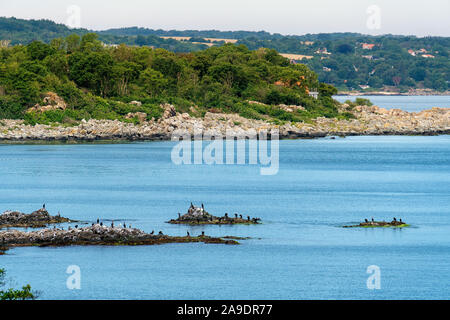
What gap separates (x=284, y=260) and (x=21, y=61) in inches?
2533

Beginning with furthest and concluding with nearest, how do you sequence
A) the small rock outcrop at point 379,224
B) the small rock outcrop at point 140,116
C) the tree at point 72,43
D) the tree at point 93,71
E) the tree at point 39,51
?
the tree at point 72,43 < the tree at point 39,51 < the tree at point 93,71 < the small rock outcrop at point 140,116 < the small rock outcrop at point 379,224

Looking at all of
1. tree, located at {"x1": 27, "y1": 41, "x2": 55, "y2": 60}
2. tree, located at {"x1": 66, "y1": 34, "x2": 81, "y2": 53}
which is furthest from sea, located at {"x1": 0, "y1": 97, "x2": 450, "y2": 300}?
tree, located at {"x1": 66, "y1": 34, "x2": 81, "y2": 53}

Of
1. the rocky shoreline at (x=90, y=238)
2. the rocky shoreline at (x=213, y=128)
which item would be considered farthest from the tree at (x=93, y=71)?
the rocky shoreline at (x=90, y=238)

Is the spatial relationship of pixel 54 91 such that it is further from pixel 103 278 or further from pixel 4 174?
pixel 103 278

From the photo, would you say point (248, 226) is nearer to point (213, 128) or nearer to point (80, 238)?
point (80, 238)

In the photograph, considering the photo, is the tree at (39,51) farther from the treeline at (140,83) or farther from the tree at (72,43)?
the tree at (72,43)

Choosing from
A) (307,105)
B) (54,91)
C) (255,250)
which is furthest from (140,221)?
(307,105)

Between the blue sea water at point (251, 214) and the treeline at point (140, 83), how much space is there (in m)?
11.7

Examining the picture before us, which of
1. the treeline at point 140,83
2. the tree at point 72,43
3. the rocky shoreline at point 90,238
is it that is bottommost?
the rocky shoreline at point 90,238

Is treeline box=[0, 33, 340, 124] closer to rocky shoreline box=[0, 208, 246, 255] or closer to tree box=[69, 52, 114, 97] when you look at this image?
tree box=[69, 52, 114, 97]

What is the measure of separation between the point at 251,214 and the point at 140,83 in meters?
52.9

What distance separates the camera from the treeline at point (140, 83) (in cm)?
7469

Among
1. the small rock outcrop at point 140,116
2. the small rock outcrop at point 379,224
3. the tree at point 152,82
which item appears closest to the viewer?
the small rock outcrop at point 379,224

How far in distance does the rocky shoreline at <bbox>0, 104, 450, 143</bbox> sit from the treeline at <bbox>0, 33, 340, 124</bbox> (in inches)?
54.4
